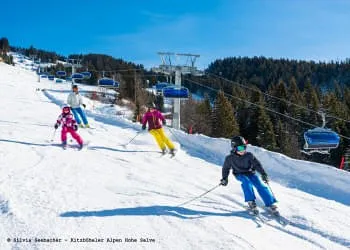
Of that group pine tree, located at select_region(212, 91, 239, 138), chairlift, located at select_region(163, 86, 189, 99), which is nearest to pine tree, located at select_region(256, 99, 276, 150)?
pine tree, located at select_region(212, 91, 239, 138)

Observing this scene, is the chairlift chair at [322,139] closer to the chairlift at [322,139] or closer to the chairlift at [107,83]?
the chairlift at [322,139]

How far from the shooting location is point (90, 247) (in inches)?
191

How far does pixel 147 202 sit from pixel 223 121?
159ft

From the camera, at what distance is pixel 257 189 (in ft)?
22.7

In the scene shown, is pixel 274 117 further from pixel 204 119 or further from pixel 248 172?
pixel 248 172

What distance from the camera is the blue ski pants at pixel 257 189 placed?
6797 mm

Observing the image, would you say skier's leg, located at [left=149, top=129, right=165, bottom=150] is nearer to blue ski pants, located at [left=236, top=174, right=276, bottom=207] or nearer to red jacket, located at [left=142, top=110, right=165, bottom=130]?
red jacket, located at [left=142, top=110, right=165, bottom=130]

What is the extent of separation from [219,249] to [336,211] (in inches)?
151

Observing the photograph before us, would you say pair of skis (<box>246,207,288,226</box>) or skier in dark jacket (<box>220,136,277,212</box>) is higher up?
skier in dark jacket (<box>220,136,277,212</box>)

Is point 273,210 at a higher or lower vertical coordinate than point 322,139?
lower

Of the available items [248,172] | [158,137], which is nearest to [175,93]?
[158,137]

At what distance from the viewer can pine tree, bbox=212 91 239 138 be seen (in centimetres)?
5409

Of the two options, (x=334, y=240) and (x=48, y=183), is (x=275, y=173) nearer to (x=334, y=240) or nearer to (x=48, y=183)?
(x=334, y=240)

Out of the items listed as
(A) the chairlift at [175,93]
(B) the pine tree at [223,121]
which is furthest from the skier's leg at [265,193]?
(B) the pine tree at [223,121]
